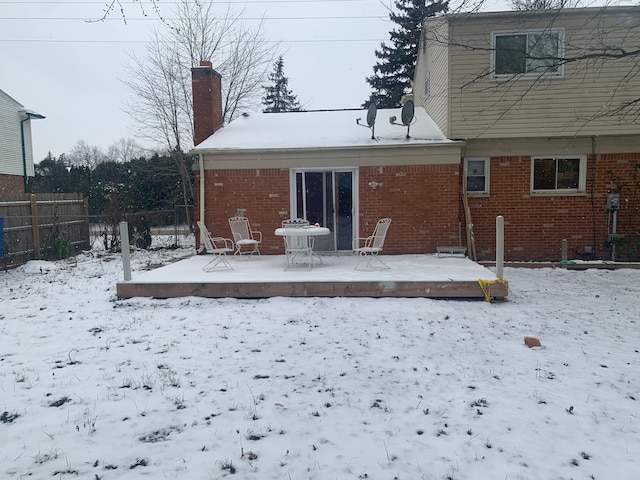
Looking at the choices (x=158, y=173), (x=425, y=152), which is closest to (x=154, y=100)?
(x=158, y=173)

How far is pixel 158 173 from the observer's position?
22.8m

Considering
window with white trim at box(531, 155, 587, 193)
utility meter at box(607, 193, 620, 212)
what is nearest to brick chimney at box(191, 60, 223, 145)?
window with white trim at box(531, 155, 587, 193)

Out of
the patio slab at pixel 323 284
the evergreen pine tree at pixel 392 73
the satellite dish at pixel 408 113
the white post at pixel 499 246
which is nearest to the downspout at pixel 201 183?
the patio slab at pixel 323 284

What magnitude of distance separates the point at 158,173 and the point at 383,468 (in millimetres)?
22389

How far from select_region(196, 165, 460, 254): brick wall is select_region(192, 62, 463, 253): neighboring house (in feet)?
0.08

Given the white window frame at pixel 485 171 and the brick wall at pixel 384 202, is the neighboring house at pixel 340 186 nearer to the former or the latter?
the brick wall at pixel 384 202

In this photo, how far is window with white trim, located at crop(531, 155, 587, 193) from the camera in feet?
35.8

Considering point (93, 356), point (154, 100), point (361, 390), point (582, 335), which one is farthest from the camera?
point (154, 100)

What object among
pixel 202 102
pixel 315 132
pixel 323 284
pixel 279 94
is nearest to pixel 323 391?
pixel 323 284

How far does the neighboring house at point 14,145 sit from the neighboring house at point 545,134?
60.8 feet

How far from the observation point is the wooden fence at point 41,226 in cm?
1090

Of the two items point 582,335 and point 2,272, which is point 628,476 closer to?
point 582,335

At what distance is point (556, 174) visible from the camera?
35.9ft

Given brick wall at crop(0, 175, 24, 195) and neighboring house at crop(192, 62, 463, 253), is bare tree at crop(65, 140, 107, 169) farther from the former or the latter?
neighboring house at crop(192, 62, 463, 253)
